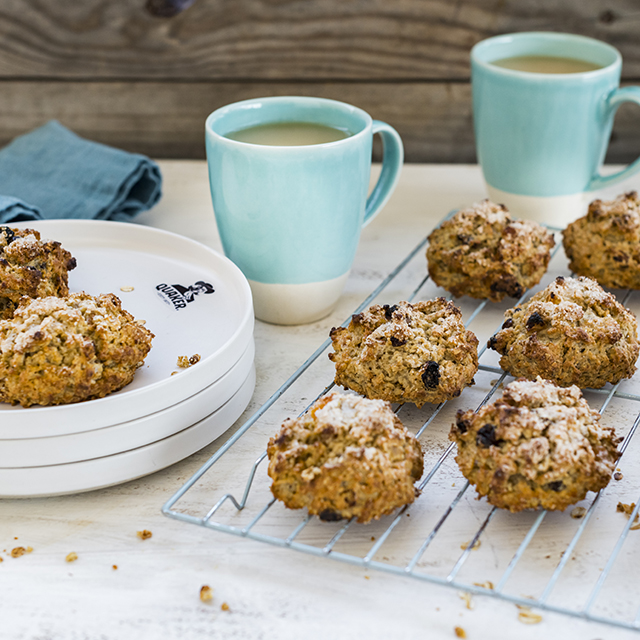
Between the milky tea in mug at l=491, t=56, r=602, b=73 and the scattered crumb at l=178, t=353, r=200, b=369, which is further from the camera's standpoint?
the milky tea in mug at l=491, t=56, r=602, b=73

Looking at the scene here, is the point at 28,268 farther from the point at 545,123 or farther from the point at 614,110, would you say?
the point at 614,110

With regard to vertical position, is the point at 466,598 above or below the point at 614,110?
below

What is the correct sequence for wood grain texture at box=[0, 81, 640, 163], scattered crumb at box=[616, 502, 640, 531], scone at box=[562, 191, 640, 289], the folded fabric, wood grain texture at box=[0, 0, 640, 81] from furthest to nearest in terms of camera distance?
wood grain texture at box=[0, 81, 640, 163], wood grain texture at box=[0, 0, 640, 81], the folded fabric, scone at box=[562, 191, 640, 289], scattered crumb at box=[616, 502, 640, 531]

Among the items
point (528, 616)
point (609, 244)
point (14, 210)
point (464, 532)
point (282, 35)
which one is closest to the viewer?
point (528, 616)

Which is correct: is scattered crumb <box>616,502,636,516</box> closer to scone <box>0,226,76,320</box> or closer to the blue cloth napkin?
scone <box>0,226,76,320</box>

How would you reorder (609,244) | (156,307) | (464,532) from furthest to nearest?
(609,244) → (156,307) → (464,532)

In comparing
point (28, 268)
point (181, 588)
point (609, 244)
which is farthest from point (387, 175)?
point (181, 588)

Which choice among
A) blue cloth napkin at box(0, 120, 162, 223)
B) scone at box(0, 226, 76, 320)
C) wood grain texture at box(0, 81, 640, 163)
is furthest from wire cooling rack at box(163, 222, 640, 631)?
wood grain texture at box(0, 81, 640, 163)
